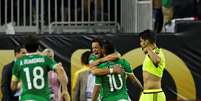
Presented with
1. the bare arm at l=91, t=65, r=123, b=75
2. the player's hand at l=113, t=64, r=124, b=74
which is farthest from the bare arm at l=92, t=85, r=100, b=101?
the player's hand at l=113, t=64, r=124, b=74

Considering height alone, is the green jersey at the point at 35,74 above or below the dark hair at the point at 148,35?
below

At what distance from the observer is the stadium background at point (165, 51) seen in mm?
13375

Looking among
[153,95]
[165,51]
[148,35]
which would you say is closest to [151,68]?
[153,95]

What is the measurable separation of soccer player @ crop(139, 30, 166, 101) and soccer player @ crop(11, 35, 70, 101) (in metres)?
1.78

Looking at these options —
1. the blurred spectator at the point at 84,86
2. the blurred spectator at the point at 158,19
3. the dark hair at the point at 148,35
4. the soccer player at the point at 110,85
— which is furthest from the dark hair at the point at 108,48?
the blurred spectator at the point at 158,19

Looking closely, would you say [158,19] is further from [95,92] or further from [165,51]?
[95,92]

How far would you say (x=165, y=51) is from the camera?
14.0m

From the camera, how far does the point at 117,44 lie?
1376cm

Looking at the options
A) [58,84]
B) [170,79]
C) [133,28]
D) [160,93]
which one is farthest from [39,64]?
[133,28]

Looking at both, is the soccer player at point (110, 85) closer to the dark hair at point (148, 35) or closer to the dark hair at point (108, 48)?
the dark hair at point (108, 48)

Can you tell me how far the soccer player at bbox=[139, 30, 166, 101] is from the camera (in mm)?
10344

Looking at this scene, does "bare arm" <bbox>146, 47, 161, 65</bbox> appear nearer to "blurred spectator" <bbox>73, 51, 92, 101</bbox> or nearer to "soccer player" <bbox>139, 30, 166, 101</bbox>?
"soccer player" <bbox>139, 30, 166, 101</bbox>

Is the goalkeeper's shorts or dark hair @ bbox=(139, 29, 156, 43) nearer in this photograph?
dark hair @ bbox=(139, 29, 156, 43)

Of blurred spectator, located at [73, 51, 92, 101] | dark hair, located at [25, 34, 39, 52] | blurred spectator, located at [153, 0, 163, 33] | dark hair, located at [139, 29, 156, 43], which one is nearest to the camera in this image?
dark hair, located at [25, 34, 39, 52]
